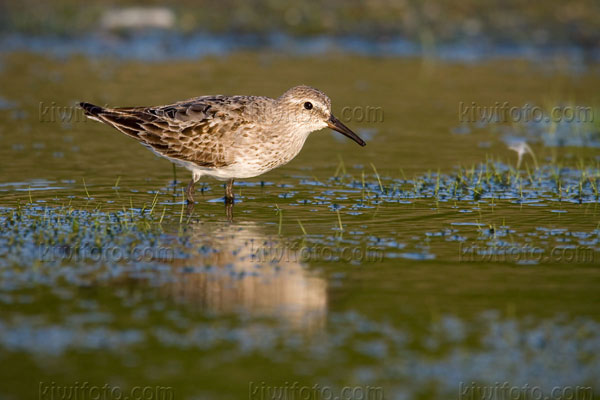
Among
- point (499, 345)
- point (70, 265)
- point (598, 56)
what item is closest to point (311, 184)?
point (70, 265)

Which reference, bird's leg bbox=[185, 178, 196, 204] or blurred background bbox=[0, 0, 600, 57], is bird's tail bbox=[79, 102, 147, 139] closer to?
bird's leg bbox=[185, 178, 196, 204]

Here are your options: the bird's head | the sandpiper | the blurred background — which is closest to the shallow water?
the sandpiper

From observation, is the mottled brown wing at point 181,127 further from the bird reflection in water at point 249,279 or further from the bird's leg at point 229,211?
the bird reflection in water at point 249,279

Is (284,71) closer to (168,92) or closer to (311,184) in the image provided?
(168,92)

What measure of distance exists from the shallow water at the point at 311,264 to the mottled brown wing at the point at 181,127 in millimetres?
636

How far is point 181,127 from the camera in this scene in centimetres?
1142

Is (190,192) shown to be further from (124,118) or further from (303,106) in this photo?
(303,106)

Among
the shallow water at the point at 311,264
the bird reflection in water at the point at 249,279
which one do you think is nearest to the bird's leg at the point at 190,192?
the shallow water at the point at 311,264

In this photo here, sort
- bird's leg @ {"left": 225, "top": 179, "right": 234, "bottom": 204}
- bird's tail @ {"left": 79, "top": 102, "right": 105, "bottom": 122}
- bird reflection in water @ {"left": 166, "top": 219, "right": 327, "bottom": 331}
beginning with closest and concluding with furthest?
bird reflection in water @ {"left": 166, "top": 219, "right": 327, "bottom": 331}, bird's leg @ {"left": 225, "top": 179, "right": 234, "bottom": 204}, bird's tail @ {"left": 79, "top": 102, "right": 105, "bottom": 122}

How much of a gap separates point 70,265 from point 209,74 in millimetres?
11693

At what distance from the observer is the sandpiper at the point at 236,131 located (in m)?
11.1

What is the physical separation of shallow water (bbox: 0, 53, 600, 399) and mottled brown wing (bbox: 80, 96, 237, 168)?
2.09 ft

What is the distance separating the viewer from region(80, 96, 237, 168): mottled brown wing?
11.2 metres

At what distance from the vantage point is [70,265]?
839cm
